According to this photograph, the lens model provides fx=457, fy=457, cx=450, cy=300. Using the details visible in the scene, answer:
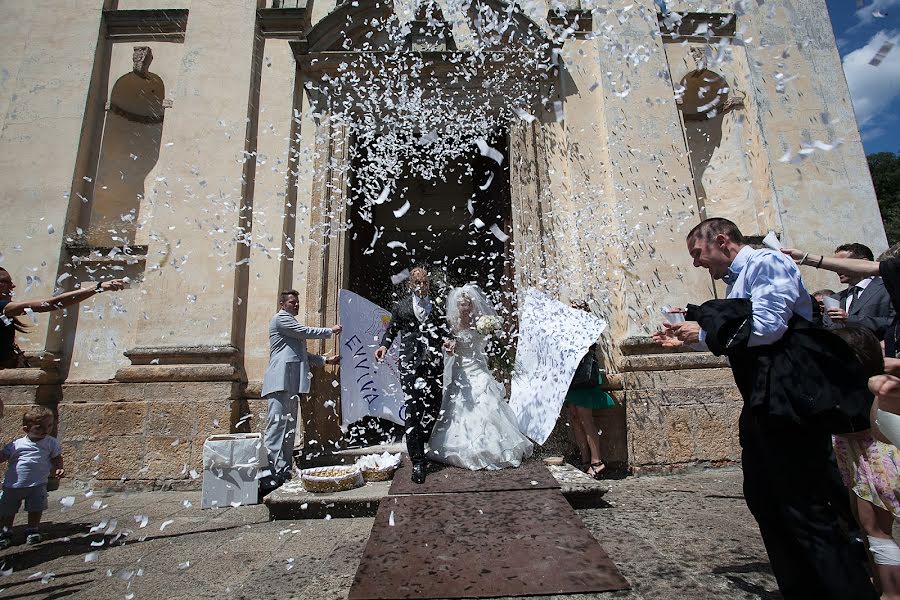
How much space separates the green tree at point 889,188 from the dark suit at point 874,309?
25458 mm

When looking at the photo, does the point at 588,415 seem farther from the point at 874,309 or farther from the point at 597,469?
the point at 874,309

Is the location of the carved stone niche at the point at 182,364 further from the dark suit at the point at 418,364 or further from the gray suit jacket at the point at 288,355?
the dark suit at the point at 418,364

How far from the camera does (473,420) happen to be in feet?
13.2

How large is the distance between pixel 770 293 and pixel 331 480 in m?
3.16

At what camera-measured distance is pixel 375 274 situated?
720 centimetres

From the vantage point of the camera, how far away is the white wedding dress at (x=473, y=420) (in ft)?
12.5

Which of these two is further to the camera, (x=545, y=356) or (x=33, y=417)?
(x=545, y=356)

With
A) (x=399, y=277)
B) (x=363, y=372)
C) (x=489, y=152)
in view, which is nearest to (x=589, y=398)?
(x=363, y=372)

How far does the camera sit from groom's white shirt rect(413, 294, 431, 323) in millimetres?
4152

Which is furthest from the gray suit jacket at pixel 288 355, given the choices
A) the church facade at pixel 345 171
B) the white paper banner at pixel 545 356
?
the white paper banner at pixel 545 356

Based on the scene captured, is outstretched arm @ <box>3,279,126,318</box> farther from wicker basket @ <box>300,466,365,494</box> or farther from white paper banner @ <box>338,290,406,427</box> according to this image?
white paper banner @ <box>338,290,406,427</box>

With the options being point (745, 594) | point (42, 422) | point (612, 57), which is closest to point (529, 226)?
point (612, 57)

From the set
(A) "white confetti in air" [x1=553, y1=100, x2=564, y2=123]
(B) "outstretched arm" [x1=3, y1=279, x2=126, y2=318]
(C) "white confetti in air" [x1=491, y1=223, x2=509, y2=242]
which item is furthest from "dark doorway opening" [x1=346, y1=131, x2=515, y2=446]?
(B) "outstretched arm" [x1=3, y1=279, x2=126, y2=318]

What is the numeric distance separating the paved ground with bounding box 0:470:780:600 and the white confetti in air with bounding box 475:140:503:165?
425 centimetres
